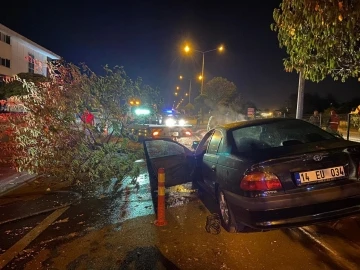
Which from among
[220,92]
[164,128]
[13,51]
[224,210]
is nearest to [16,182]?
[224,210]

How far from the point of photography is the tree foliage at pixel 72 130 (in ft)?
27.1

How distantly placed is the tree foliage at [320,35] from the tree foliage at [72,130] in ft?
15.2

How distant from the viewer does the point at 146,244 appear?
4.49 meters

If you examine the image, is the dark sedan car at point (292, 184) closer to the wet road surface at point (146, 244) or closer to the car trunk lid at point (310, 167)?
the car trunk lid at point (310, 167)

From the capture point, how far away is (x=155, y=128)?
16.1 m

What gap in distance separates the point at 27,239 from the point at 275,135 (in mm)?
4050

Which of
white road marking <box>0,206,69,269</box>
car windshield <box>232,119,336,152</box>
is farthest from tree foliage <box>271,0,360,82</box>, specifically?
white road marking <box>0,206,69,269</box>

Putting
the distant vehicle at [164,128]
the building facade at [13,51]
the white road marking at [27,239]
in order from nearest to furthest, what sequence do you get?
the white road marking at [27,239]
the distant vehicle at [164,128]
the building facade at [13,51]

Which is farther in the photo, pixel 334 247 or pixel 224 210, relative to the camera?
pixel 224 210

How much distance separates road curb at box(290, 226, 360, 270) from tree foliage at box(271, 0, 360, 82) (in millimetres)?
3029

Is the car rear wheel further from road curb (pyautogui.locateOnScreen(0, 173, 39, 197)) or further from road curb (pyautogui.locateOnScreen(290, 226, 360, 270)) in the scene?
road curb (pyautogui.locateOnScreen(0, 173, 39, 197))

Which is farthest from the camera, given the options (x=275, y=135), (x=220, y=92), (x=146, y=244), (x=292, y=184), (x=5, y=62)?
(x=220, y=92)

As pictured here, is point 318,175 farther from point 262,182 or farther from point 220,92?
point 220,92

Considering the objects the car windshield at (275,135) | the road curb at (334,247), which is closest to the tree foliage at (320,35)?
the car windshield at (275,135)
